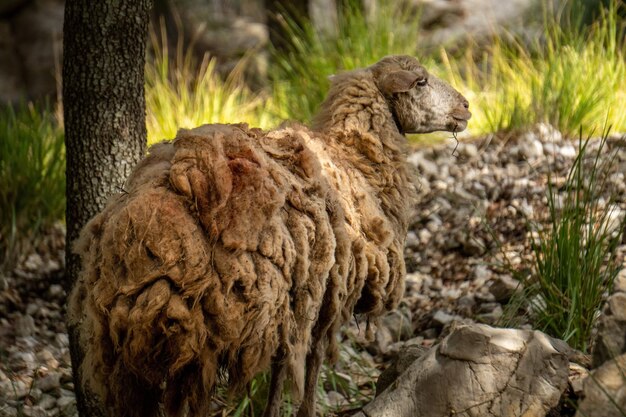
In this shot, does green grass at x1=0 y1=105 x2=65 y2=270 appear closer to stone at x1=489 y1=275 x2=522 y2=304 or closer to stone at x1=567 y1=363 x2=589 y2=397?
stone at x1=489 y1=275 x2=522 y2=304

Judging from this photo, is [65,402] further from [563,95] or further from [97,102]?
[563,95]

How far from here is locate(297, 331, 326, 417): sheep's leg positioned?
400 cm

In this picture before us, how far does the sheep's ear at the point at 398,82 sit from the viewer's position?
14.6 ft

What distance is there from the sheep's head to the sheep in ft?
2.46

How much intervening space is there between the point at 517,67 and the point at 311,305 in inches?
222

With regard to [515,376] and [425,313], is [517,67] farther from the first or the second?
[515,376]

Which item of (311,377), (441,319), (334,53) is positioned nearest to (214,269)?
(311,377)

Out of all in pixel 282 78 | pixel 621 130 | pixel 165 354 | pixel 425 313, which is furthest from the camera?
pixel 282 78

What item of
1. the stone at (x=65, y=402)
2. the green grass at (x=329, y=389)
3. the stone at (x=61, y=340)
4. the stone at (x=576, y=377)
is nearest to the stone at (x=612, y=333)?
the stone at (x=576, y=377)

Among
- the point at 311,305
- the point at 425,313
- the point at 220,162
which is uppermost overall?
the point at 220,162

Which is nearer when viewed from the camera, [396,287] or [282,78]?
[396,287]

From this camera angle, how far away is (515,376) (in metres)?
3.55

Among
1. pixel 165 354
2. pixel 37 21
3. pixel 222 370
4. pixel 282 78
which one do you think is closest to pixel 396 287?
pixel 222 370

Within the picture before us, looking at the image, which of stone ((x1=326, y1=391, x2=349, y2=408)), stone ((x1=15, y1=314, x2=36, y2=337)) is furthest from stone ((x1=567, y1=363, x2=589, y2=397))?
stone ((x1=15, y1=314, x2=36, y2=337))
